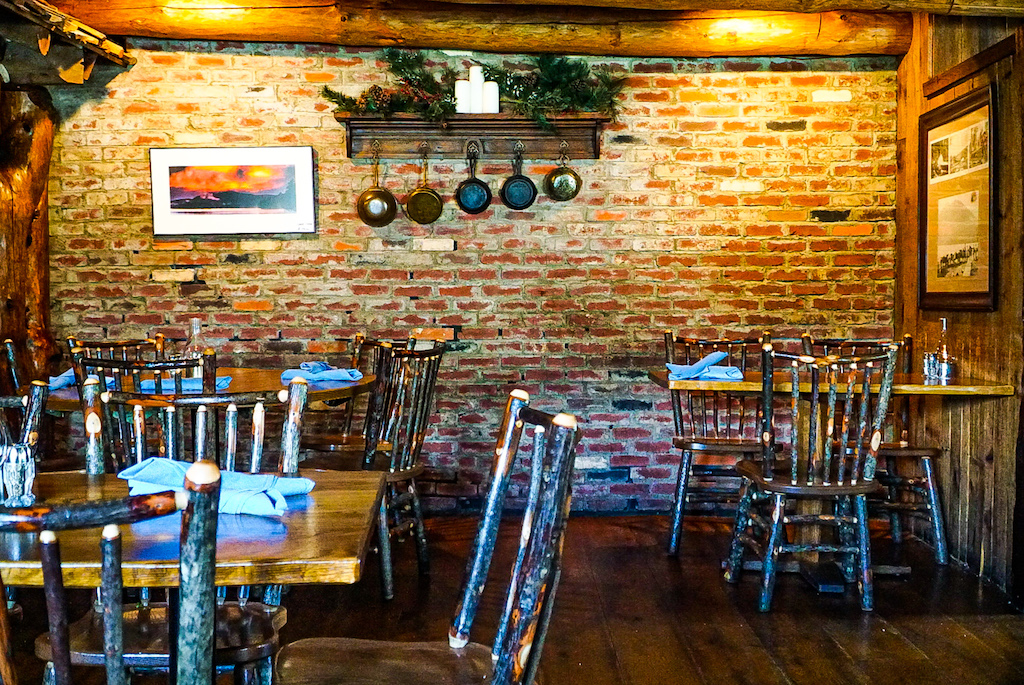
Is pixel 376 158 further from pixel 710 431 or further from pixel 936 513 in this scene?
pixel 936 513

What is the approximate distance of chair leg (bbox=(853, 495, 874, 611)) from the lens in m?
3.24

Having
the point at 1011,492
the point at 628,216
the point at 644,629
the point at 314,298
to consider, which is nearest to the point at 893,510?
the point at 1011,492

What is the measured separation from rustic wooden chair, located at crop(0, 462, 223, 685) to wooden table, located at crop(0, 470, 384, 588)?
193 mm

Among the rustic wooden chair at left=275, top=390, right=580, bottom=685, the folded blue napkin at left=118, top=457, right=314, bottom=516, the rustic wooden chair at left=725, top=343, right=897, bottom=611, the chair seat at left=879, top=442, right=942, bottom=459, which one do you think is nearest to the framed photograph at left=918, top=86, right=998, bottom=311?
the chair seat at left=879, top=442, right=942, bottom=459

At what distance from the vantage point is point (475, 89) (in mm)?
4523

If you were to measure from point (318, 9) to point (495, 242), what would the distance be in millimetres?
1362

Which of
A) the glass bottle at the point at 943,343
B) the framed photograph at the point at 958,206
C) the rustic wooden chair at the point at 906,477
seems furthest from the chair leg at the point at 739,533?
the framed photograph at the point at 958,206

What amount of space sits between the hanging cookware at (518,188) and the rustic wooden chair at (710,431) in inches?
38.6

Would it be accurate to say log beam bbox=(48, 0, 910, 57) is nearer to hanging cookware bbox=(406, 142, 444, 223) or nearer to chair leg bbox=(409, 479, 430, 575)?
hanging cookware bbox=(406, 142, 444, 223)

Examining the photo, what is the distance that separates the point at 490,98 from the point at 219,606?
3189 mm

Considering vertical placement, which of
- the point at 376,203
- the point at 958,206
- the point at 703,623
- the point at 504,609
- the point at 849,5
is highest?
the point at 849,5

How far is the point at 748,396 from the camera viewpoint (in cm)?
455

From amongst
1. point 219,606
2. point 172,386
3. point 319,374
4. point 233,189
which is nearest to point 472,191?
Result: point 233,189

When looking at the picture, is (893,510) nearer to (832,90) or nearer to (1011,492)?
(1011,492)
